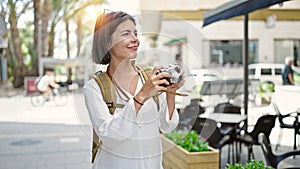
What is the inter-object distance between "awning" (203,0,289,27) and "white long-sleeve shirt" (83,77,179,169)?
244cm

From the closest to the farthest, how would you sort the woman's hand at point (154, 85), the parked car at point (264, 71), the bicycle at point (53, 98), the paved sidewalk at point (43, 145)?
the woman's hand at point (154, 85) → the paved sidewalk at point (43, 145) → the bicycle at point (53, 98) → the parked car at point (264, 71)

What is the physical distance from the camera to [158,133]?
1.23 metres

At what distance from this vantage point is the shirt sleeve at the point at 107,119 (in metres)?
1.08

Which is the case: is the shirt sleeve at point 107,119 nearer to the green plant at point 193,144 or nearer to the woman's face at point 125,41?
the woman's face at point 125,41

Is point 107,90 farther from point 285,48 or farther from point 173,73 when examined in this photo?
point 285,48

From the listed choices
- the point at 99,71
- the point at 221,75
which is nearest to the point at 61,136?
the point at 221,75

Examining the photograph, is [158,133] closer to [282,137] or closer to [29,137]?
[282,137]

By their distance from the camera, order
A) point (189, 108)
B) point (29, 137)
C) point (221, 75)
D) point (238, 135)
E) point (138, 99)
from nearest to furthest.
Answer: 1. point (138, 99)
2. point (189, 108)
3. point (221, 75)
4. point (238, 135)
5. point (29, 137)

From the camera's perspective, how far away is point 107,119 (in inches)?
43.6

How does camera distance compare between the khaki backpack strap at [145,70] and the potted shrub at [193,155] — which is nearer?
the khaki backpack strap at [145,70]

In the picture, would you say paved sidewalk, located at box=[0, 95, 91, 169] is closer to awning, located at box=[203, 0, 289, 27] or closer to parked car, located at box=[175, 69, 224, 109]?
parked car, located at box=[175, 69, 224, 109]

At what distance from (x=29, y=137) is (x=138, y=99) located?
5.68 meters

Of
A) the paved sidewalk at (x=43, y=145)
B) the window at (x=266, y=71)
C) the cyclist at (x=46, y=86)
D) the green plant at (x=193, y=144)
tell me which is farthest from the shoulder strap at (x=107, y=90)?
the window at (x=266, y=71)

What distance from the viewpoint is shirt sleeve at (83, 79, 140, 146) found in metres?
1.08
